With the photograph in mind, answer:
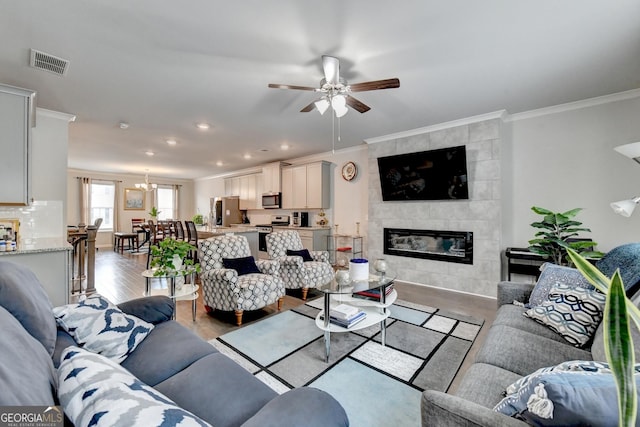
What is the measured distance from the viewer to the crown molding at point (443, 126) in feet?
11.9

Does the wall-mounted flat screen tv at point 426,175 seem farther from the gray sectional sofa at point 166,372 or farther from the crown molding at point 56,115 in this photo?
the crown molding at point 56,115

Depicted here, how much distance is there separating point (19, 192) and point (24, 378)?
290 cm

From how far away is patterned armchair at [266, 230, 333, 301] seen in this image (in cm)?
368

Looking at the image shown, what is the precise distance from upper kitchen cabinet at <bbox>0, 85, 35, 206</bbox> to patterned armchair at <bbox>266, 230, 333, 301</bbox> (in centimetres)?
Answer: 265

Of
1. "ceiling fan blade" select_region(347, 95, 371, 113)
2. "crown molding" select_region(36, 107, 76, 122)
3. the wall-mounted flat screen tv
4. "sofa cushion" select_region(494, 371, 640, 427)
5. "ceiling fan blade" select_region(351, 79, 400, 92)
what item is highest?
"crown molding" select_region(36, 107, 76, 122)

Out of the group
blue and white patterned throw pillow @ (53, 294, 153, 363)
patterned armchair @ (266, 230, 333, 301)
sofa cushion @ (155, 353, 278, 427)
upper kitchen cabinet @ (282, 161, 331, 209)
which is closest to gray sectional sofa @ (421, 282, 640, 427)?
sofa cushion @ (155, 353, 278, 427)

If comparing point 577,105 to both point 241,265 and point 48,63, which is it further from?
point 48,63

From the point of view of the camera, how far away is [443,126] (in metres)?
4.08

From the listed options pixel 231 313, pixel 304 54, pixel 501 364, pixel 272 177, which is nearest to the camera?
pixel 501 364

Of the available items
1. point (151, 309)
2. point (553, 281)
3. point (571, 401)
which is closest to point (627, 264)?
Answer: point (553, 281)

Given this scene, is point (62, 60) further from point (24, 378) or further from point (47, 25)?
point (24, 378)

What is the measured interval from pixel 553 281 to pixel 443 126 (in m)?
2.79

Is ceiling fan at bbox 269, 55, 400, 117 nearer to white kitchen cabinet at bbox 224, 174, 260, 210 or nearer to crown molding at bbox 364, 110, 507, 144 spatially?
crown molding at bbox 364, 110, 507, 144

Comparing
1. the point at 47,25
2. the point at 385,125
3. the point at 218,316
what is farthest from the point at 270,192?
the point at 47,25
